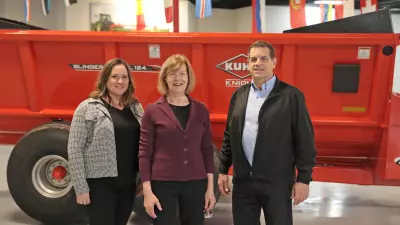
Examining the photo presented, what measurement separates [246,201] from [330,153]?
1.88 meters

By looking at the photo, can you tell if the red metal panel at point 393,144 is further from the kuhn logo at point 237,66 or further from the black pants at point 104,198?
the black pants at point 104,198

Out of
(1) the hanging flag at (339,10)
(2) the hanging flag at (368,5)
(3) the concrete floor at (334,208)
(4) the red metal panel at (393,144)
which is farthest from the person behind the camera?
(1) the hanging flag at (339,10)

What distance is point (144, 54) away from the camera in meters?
3.78

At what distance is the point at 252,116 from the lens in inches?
93.4

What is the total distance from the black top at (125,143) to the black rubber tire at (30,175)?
131cm

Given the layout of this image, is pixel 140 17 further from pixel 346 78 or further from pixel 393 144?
pixel 393 144

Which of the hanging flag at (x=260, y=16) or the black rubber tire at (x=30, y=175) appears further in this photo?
the hanging flag at (x=260, y=16)

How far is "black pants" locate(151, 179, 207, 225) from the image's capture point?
2303mm

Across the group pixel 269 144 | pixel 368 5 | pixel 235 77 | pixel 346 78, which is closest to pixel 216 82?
pixel 235 77

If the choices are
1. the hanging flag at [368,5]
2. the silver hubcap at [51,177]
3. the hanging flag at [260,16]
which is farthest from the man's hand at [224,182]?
the hanging flag at [368,5]

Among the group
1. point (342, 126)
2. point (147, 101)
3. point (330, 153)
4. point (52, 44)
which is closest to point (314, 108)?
point (342, 126)

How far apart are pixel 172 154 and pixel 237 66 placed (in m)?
1.65

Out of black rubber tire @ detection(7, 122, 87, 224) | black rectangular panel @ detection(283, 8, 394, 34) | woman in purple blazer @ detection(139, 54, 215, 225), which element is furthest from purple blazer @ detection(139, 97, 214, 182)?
black rectangular panel @ detection(283, 8, 394, 34)

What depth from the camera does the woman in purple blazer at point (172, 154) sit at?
2293 mm
